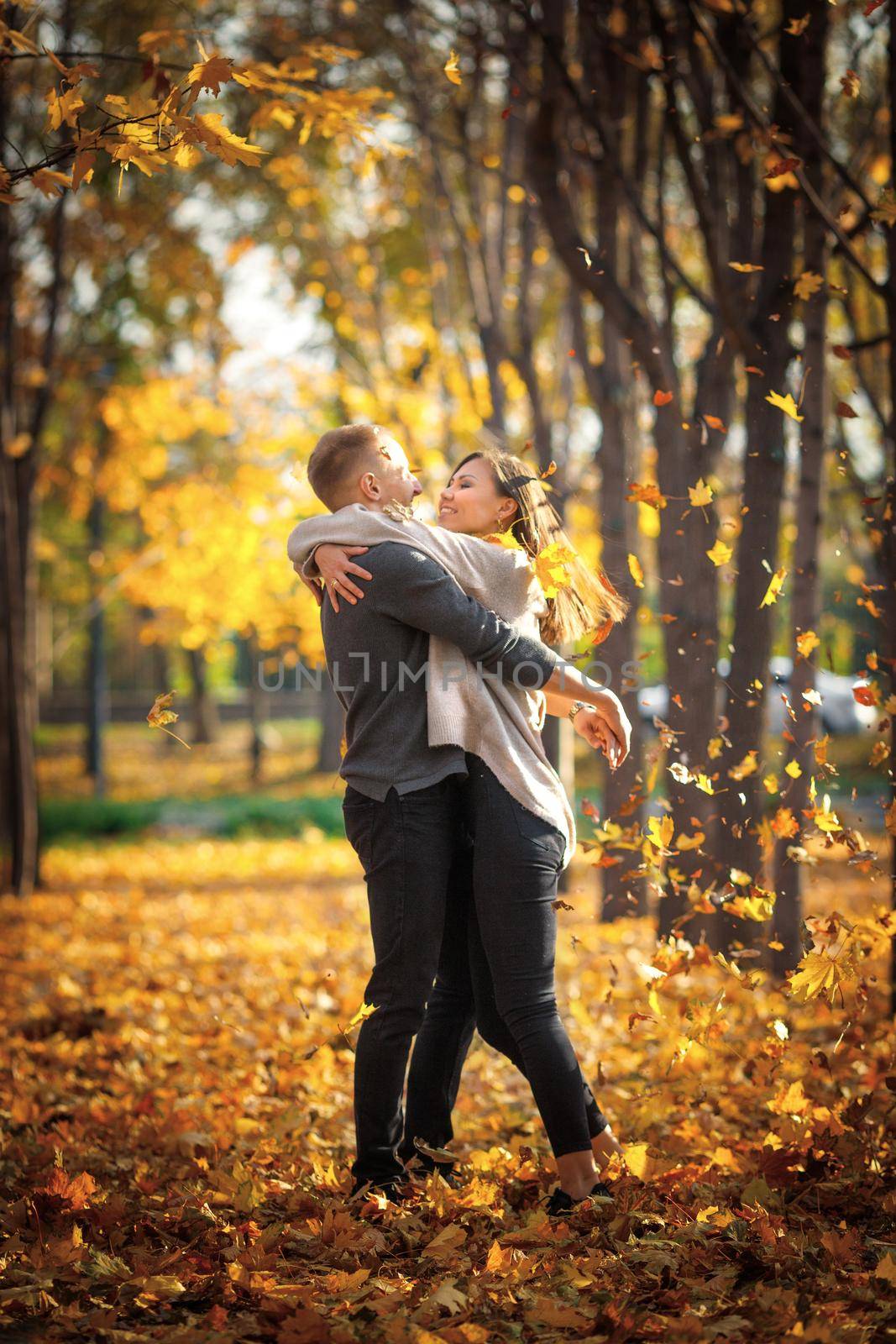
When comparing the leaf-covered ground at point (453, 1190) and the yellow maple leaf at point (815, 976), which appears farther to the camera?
the yellow maple leaf at point (815, 976)

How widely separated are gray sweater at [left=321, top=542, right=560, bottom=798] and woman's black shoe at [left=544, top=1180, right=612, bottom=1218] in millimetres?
972

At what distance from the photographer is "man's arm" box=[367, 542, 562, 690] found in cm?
249

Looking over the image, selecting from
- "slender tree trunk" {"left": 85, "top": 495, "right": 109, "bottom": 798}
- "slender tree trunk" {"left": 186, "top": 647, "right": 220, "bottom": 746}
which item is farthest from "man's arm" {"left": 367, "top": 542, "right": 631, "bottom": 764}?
"slender tree trunk" {"left": 186, "top": 647, "right": 220, "bottom": 746}

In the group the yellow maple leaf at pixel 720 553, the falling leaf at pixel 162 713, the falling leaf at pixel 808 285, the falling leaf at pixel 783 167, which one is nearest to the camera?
the falling leaf at pixel 162 713

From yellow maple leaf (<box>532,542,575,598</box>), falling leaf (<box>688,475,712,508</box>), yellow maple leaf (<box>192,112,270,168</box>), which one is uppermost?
yellow maple leaf (<box>192,112,270,168</box>)

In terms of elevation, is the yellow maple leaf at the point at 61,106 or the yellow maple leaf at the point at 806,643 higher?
the yellow maple leaf at the point at 61,106

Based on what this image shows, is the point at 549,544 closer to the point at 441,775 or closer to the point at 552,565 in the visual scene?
the point at 552,565

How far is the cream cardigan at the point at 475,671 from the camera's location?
8.41ft

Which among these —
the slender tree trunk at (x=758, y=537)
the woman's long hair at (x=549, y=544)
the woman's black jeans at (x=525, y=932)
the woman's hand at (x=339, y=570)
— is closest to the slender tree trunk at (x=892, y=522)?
the slender tree trunk at (x=758, y=537)

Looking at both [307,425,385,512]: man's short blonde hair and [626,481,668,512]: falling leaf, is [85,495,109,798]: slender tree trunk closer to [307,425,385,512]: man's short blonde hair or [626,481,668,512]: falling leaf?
[626,481,668,512]: falling leaf

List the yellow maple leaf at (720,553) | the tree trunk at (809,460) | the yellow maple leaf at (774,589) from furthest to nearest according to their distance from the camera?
the tree trunk at (809,460), the yellow maple leaf at (720,553), the yellow maple leaf at (774,589)

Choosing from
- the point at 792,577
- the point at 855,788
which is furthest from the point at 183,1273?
the point at 792,577

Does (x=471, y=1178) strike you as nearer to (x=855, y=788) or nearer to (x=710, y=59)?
(x=855, y=788)

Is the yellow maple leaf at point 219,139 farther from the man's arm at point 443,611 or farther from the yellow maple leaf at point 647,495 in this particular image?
the yellow maple leaf at point 647,495
